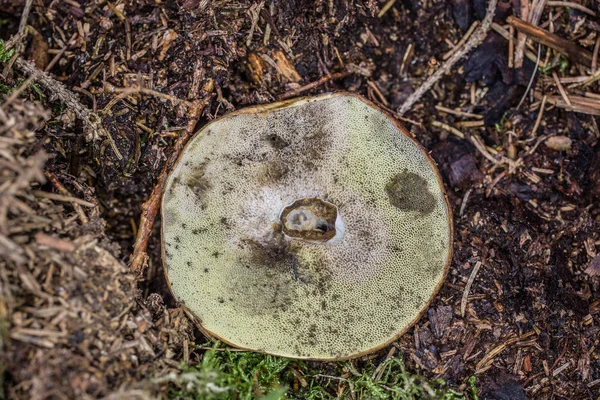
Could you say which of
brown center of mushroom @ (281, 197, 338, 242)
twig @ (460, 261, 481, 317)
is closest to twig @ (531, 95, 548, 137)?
twig @ (460, 261, 481, 317)

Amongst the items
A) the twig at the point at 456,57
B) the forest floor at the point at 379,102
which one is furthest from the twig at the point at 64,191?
the twig at the point at 456,57

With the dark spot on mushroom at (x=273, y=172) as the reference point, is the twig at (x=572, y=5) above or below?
above

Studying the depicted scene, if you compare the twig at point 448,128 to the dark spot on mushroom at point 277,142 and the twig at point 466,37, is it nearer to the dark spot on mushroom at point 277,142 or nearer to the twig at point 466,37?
the twig at point 466,37

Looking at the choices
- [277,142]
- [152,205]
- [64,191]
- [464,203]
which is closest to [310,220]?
[277,142]

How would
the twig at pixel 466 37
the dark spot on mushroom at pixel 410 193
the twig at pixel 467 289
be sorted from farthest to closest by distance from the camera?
the twig at pixel 466 37, the twig at pixel 467 289, the dark spot on mushroom at pixel 410 193

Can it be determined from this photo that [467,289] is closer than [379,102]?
Yes

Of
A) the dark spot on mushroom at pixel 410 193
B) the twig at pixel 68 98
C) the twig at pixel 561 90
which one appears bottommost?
the twig at pixel 561 90

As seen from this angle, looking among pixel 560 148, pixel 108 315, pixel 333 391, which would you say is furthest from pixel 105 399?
pixel 560 148

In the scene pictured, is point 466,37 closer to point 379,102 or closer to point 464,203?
point 379,102
